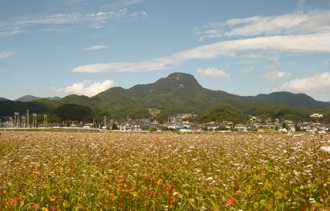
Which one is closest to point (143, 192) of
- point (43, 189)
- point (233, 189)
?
point (233, 189)

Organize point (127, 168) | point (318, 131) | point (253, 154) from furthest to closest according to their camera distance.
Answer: point (253, 154) → point (127, 168) → point (318, 131)

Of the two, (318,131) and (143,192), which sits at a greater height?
(318,131)

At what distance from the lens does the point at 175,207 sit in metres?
5.99

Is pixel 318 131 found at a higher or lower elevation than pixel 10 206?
higher

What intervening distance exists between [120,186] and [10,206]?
214 centimetres

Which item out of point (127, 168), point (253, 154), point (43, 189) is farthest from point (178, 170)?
point (253, 154)

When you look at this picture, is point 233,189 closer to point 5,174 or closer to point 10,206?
point 10,206

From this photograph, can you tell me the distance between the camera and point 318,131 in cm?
589

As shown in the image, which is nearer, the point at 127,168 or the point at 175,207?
the point at 175,207

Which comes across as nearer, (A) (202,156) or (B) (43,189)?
(B) (43,189)

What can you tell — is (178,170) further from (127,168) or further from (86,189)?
(86,189)

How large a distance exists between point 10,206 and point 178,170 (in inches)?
176

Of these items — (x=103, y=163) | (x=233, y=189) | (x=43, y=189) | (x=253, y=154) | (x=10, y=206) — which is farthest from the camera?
(x=253, y=154)

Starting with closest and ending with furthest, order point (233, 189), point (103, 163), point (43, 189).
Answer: point (233, 189)
point (43, 189)
point (103, 163)
